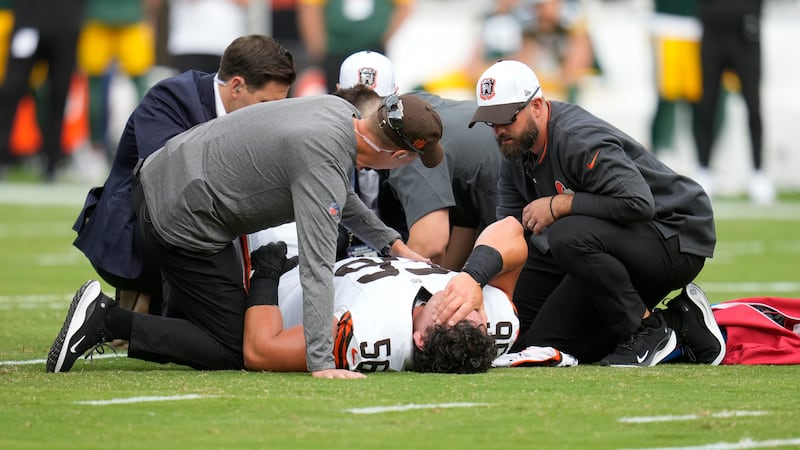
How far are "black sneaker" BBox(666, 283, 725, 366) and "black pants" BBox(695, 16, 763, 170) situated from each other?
971 centimetres

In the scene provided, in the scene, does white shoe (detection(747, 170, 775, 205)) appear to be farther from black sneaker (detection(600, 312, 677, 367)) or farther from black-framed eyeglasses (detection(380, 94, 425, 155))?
black-framed eyeglasses (detection(380, 94, 425, 155))

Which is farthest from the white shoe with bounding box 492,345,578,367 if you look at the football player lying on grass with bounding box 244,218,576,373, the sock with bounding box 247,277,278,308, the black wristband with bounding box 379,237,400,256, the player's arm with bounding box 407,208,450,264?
the sock with bounding box 247,277,278,308

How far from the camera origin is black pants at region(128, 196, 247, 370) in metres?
6.86

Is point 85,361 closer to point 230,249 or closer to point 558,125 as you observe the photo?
point 230,249

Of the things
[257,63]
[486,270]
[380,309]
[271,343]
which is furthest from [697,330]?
[257,63]

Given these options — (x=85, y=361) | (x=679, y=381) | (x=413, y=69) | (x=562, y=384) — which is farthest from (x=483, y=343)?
(x=413, y=69)

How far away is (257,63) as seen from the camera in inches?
300

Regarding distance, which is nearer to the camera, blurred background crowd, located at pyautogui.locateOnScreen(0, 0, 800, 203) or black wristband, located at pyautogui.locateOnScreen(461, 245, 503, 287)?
black wristband, located at pyautogui.locateOnScreen(461, 245, 503, 287)

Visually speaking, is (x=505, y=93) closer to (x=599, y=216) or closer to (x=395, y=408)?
(x=599, y=216)

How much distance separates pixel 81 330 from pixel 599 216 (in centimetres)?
233

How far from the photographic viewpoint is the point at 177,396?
5934 mm

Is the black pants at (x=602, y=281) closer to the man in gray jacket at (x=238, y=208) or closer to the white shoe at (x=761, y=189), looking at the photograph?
the man in gray jacket at (x=238, y=208)

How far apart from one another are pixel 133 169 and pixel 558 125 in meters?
2.12

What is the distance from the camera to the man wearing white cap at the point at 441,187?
790cm
